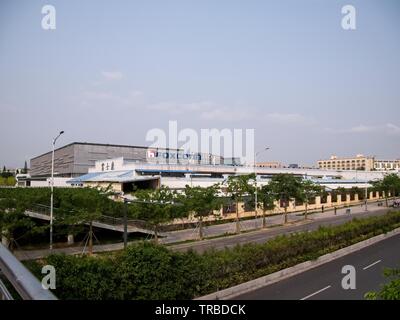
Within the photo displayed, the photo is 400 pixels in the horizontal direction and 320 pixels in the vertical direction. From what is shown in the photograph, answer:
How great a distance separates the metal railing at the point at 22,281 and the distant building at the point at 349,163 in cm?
13650

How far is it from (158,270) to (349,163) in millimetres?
138698

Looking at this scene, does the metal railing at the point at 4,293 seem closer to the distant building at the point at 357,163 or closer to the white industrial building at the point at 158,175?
the white industrial building at the point at 158,175

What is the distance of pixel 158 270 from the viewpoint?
12.1 m

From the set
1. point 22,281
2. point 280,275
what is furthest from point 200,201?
point 22,281

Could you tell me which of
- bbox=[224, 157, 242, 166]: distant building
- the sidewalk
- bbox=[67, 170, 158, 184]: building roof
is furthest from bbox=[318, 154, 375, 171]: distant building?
bbox=[67, 170, 158, 184]: building roof

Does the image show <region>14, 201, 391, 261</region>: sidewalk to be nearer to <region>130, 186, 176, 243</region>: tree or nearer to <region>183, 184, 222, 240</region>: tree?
<region>183, 184, 222, 240</region>: tree

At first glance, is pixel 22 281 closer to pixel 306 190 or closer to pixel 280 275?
pixel 280 275

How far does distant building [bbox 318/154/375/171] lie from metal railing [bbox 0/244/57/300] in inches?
5374

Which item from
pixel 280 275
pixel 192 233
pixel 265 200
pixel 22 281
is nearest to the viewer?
pixel 22 281

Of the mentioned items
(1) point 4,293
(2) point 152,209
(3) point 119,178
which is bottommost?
(2) point 152,209

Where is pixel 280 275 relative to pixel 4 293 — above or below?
below

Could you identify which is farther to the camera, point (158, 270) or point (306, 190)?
point (306, 190)

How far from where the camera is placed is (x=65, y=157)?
245ft

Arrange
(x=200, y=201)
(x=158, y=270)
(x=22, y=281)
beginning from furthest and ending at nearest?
(x=200, y=201)
(x=158, y=270)
(x=22, y=281)
